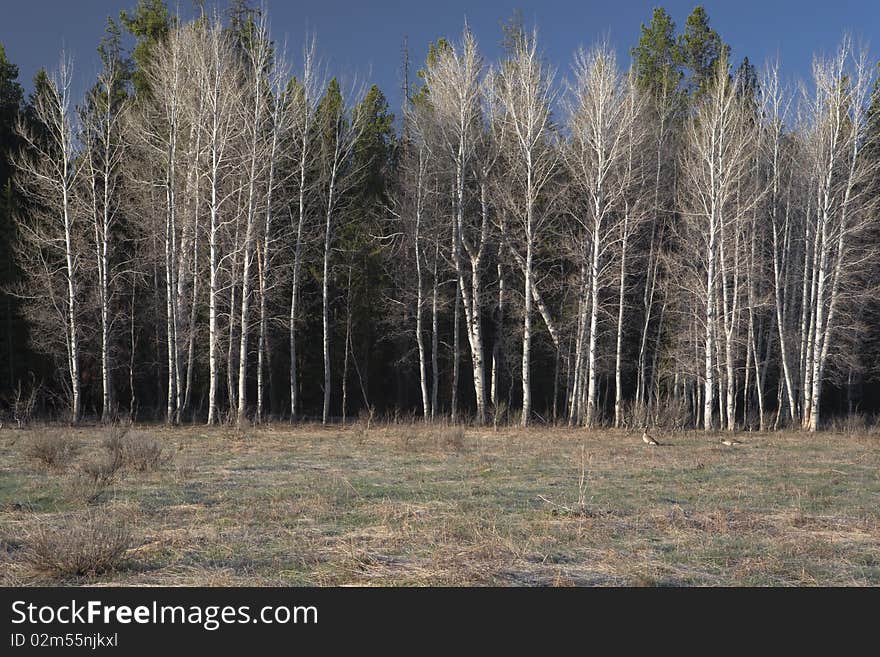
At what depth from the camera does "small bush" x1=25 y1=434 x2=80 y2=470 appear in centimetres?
1277

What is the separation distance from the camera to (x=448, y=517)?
8.95m

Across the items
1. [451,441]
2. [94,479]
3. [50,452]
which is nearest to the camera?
[94,479]

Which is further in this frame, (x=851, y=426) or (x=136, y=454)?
(x=851, y=426)

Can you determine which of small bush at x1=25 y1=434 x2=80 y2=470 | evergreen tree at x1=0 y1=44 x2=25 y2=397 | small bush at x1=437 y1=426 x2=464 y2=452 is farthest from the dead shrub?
evergreen tree at x1=0 y1=44 x2=25 y2=397

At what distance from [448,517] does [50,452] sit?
25.5ft

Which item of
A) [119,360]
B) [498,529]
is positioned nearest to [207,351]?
[119,360]

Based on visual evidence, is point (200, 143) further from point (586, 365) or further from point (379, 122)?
point (586, 365)

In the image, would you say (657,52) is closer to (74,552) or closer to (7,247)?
(7,247)

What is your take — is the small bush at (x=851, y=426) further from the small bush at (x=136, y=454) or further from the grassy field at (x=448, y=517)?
the small bush at (x=136, y=454)

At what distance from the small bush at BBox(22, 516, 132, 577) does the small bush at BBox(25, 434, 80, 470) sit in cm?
662

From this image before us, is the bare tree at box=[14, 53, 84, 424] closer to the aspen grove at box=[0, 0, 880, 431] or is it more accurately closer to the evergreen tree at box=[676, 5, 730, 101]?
the aspen grove at box=[0, 0, 880, 431]

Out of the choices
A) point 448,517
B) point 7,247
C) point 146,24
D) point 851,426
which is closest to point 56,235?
point 7,247

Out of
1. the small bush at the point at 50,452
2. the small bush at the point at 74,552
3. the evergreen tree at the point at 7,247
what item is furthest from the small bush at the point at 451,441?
the evergreen tree at the point at 7,247

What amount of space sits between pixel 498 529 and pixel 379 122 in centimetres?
2831
